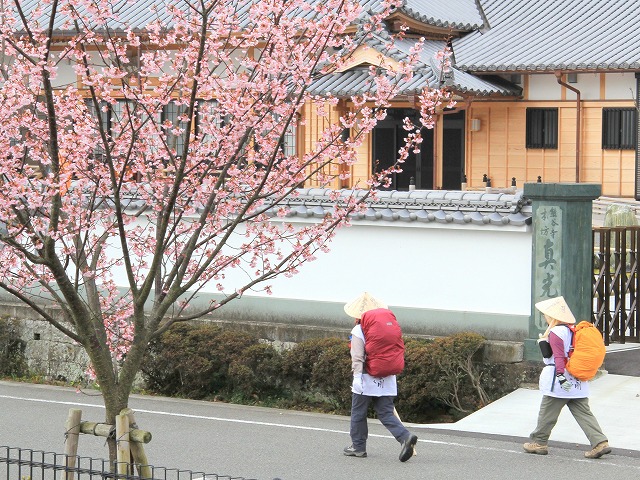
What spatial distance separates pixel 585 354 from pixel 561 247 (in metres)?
3.02

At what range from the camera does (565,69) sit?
87.6 feet

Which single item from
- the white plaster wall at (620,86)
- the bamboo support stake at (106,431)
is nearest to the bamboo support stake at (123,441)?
the bamboo support stake at (106,431)

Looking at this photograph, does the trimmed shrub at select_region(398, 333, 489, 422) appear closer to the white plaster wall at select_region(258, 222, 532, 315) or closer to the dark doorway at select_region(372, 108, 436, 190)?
the white plaster wall at select_region(258, 222, 532, 315)

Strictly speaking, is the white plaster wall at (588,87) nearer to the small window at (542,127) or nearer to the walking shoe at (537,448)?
the small window at (542,127)

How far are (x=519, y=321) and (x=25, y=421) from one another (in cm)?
546

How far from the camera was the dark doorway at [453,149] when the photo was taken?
29.5 metres

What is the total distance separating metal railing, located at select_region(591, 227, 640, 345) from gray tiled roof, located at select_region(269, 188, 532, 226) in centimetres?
97

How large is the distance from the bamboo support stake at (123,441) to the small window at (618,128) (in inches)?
904

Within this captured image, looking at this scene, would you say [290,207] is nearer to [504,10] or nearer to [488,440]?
[488,440]

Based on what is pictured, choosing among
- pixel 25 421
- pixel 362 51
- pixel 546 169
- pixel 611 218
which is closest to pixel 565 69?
pixel 546 169

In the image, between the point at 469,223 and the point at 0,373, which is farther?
the point at 0,373

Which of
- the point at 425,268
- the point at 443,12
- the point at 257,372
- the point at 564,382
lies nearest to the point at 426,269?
the point at 425,268

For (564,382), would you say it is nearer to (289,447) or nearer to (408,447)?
(408,447)

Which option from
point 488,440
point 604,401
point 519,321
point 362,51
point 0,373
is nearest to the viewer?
point 488,440
